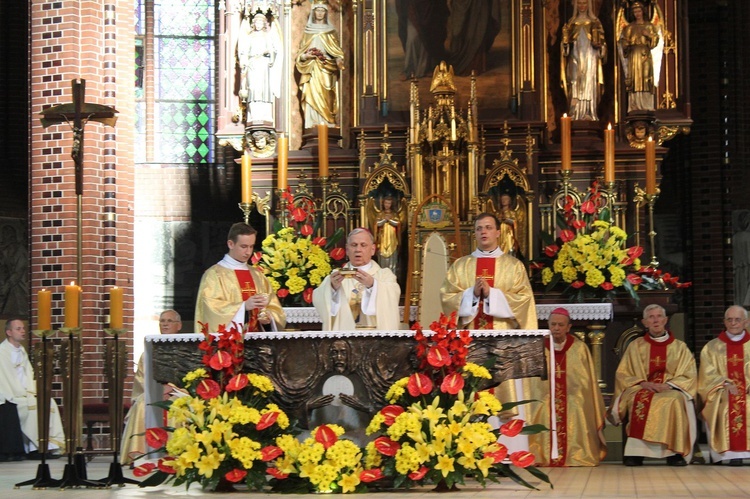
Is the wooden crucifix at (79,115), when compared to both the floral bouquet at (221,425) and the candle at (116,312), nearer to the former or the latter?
the candle at (116,312)

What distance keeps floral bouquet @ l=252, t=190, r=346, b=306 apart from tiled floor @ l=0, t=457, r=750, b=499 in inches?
103

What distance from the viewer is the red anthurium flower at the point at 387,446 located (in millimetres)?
8594

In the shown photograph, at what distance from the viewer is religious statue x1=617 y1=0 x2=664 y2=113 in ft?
46.7

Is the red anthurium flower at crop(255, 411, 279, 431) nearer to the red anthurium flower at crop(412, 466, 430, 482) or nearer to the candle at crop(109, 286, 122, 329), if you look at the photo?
the red anthurium flower at crop(412, 466, 430, 482)

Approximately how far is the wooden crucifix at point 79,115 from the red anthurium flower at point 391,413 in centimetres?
292

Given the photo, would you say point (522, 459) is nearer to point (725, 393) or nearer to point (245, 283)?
point (245, 283)

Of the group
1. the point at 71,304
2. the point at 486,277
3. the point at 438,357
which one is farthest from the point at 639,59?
the point at 71,304

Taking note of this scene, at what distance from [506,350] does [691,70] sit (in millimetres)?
10399

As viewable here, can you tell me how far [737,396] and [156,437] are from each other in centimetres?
576

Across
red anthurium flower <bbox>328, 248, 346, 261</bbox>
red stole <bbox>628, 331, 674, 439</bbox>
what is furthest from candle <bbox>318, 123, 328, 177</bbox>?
red stole <bbox>628, 331, 674, 439</bbox>

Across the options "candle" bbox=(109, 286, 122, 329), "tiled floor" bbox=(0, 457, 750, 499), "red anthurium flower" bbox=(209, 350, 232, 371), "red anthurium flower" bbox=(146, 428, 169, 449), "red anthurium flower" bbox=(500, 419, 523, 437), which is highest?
"candle" bbox=(109, 286, 122, 329)

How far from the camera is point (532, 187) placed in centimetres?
1410

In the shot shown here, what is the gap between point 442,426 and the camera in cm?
855

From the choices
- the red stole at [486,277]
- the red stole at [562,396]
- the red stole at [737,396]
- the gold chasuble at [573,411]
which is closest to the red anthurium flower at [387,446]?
the red stole at [486,277]
